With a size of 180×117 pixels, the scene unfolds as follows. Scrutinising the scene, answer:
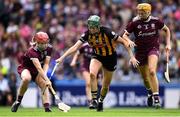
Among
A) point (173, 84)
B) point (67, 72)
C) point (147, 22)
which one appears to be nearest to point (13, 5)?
point (67, 72)

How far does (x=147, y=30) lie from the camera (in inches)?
751

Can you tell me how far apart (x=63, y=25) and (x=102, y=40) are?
10608 millimetres

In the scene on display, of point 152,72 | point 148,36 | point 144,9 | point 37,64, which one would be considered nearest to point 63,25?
point 148,36

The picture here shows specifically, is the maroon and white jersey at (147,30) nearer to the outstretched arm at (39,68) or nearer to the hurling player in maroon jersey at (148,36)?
the hurling player in maroon jersey at (148,36)

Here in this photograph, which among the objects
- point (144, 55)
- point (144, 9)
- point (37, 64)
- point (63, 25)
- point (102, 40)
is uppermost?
point (63, 25)

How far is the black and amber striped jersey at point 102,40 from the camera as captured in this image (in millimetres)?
18036

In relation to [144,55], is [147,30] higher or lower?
higher

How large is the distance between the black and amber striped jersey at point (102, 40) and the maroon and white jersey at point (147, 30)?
0.98 metres

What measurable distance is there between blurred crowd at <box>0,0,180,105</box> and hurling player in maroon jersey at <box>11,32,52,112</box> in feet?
24.7

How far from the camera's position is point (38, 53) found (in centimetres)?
1808

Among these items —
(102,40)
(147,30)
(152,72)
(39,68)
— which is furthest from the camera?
(147,30)

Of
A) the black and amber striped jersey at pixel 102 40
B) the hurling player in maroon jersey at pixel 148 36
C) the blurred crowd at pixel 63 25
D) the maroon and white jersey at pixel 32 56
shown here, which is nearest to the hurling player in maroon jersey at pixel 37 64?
the maroon and white jersey at pixel 32 56

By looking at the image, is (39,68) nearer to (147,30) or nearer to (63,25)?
(147,30)

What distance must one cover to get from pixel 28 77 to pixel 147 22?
328 centimetres
